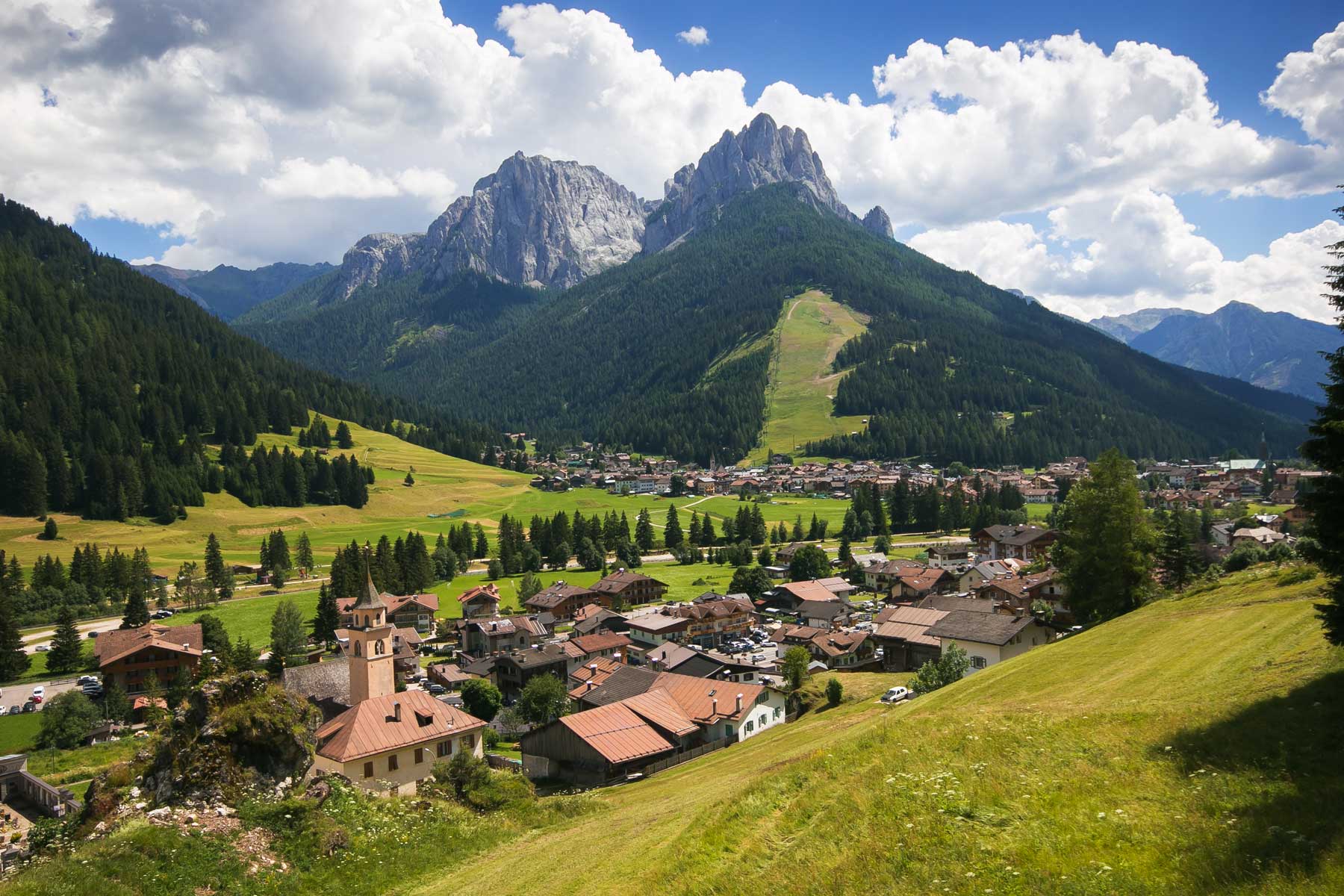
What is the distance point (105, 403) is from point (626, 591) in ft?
410

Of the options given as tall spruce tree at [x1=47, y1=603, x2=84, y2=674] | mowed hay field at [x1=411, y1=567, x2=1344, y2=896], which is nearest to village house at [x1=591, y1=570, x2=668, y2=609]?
tall spruce tree at [x1=47, y1=603, x2=84, y2=674]

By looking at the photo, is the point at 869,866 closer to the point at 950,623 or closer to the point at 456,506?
the point at 950,623

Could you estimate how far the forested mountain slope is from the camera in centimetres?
12494

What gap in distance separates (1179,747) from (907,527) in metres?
133

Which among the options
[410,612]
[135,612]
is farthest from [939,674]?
[135,612]

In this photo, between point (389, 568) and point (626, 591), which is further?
point (389, 568)

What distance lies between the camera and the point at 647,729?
40.2 m

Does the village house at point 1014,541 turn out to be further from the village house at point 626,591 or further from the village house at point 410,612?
the village house at point 410,612

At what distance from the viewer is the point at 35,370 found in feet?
481

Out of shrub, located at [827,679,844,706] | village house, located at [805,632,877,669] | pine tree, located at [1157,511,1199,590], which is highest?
pine tree, located at [1157,511,1199,590]

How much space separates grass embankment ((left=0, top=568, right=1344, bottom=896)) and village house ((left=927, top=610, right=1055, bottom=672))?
975 inches

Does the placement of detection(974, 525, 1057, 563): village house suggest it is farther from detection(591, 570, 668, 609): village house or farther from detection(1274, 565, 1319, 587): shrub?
detection(1274, 565, 1319, 587): shrub

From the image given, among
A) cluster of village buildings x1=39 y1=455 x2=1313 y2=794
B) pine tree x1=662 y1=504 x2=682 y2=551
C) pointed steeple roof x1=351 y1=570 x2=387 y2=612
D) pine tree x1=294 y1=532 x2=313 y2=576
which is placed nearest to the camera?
cluster of village buildings x1=39 y1=455 x2=1313 y2=794

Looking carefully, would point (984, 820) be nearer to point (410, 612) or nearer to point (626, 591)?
point (626, 591)
